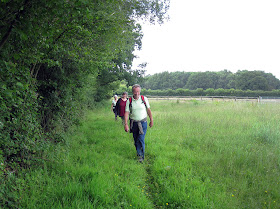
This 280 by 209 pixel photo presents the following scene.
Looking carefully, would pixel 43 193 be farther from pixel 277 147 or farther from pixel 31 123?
pixel 277 147

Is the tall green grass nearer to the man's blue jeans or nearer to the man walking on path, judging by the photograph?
the man's blue jeans

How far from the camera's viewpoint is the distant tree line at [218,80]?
67.1 metres

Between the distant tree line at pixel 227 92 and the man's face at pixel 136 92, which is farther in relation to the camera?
the distant tree line at pixel 227 92

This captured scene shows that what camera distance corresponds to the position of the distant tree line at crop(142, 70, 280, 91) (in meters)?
67.1

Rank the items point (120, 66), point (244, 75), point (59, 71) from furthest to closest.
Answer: point (244, 75) < point (120, 66) < point (59, 71)

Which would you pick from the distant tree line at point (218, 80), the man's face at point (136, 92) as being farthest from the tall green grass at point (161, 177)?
the distant tree line at point (218, 80)

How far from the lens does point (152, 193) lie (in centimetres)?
353

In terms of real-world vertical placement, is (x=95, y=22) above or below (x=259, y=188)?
above

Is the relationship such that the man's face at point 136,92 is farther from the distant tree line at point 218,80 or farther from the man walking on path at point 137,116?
the distant tree line at point 218,80

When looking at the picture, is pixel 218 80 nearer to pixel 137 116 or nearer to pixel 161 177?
pixel 137 116

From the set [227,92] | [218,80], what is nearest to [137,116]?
[227,92]

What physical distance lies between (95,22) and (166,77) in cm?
9618

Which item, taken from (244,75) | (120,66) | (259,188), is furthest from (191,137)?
(244,75)

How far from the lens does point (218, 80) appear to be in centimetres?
8600
